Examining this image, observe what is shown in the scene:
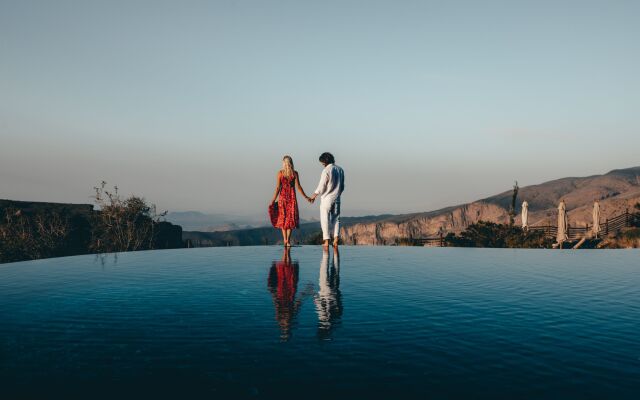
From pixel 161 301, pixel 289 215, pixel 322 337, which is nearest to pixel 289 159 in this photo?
pixel 289 215

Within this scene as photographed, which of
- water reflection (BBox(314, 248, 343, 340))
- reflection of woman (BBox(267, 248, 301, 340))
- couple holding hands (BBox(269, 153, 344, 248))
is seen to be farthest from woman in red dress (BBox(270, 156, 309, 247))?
water reflection (BBox(314, 248, 343, 340))

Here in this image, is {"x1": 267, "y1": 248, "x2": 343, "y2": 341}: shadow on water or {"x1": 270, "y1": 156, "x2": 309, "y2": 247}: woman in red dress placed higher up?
{"x1": 270, "y1": 156, "x2": 309, "y2": 247}: woman in red dress

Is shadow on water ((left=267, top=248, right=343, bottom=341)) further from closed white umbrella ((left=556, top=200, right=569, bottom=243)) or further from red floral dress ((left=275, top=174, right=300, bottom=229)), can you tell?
closed white umbrella ((left=556, top=200, right=569, bottom=243))

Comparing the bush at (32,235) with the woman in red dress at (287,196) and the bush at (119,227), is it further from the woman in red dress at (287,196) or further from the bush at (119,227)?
the woman in red dress at (287,196)

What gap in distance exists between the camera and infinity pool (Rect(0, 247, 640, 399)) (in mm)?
2414

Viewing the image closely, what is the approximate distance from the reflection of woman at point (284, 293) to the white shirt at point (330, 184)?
329 centimetres

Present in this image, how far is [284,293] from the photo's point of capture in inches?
204

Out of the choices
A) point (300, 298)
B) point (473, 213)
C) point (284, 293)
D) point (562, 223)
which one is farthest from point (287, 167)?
point (473, 213)

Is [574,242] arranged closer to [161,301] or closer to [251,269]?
[251,269]

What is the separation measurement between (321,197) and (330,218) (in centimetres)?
66

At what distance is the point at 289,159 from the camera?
468 inches

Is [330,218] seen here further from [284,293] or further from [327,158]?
[284,293]

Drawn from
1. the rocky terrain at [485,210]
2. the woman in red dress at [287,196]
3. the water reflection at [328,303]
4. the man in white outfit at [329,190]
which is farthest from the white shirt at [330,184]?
the rocky terrain at [485,210]

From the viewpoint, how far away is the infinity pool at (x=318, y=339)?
95.0 inches
